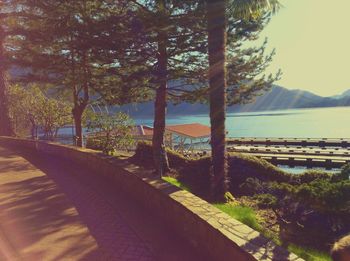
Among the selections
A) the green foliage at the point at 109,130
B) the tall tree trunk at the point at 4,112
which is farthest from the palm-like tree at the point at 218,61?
the tall tree trunk at the point at 4,112

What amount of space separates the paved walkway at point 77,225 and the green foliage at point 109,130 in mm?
8717

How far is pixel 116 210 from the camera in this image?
7.43 metres

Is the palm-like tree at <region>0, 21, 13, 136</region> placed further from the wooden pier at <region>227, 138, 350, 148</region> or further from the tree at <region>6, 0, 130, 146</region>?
the wooden pier at <region>227, 138, 350, 148</region>

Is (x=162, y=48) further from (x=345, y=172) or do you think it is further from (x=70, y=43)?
(x=345, y=172)

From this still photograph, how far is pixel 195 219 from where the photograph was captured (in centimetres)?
535

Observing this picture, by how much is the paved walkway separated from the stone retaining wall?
0.23 meters

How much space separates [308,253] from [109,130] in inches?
549

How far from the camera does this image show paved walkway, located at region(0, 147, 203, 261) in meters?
5.42

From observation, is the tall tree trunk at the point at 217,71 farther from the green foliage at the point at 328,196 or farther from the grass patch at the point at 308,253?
the grass patch at the point at 308,253

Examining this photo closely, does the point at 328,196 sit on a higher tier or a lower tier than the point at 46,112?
lower

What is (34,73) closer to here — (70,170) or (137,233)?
(70,170)

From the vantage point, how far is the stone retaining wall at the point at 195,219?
163 inches

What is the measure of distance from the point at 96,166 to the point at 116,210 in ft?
11.8

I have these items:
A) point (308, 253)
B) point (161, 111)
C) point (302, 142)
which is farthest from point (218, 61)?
point (302, 142)
